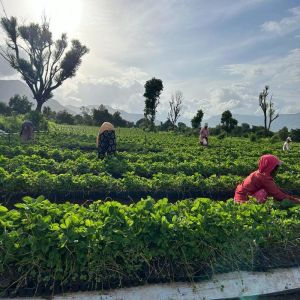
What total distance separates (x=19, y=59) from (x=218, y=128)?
2433cm

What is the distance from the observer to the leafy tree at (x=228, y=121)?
39875 mm

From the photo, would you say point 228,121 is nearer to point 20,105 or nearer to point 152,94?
point 152,94

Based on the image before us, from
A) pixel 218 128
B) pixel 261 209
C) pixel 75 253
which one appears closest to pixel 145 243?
pixel 75 253

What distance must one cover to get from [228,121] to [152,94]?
9.72 meters

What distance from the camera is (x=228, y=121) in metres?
39.9

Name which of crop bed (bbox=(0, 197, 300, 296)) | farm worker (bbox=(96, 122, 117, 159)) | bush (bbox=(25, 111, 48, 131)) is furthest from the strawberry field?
bush (bbox=(25, 111, 48, 131))

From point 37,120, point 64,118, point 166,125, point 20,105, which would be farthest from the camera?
point 64,118

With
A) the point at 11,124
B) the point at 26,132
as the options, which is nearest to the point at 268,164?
the point at 26,132

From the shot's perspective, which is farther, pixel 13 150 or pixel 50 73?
pixel 50 73

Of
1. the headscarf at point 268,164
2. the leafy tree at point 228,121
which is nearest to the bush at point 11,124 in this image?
the headscarf at point 268,164

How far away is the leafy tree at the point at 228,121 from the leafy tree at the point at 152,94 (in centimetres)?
828

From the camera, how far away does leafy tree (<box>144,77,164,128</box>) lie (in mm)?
39969

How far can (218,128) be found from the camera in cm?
4159

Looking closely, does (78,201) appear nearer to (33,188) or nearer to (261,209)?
(33,188)
